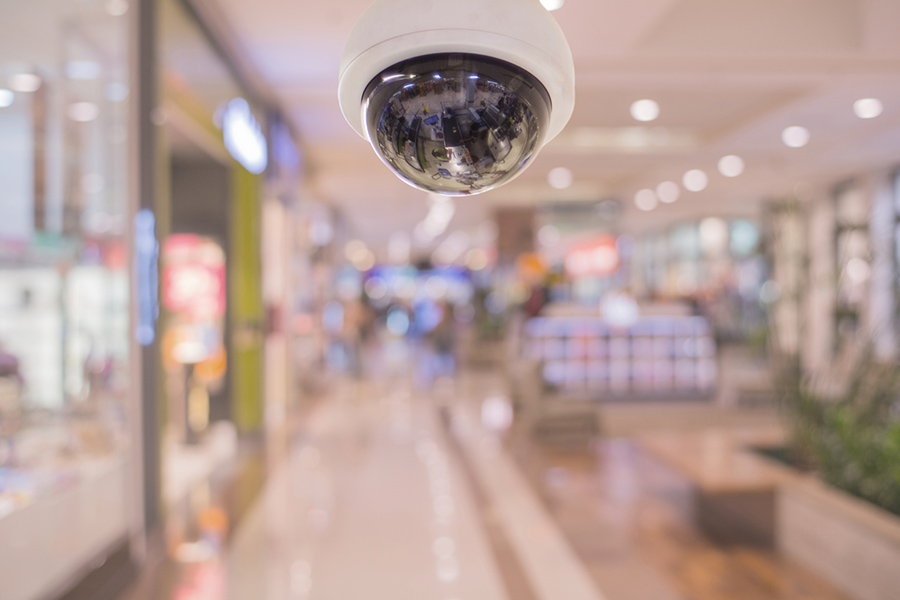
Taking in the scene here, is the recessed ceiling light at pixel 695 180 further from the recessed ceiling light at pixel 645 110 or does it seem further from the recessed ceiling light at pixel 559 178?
the recessed ceiling light at pixel 645 110

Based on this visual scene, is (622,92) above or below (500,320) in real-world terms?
above

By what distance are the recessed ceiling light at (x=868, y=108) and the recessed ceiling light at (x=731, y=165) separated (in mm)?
2027

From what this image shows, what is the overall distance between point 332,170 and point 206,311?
4922mm

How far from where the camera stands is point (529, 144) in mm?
955

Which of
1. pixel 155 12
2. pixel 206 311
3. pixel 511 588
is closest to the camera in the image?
pixel 511 588

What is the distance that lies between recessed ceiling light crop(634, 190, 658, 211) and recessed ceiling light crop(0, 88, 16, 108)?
10390 mm

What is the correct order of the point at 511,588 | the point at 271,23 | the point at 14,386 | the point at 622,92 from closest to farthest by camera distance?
the point at 14,386, the point at 511,588, the point at 271,23, the point at 622,92

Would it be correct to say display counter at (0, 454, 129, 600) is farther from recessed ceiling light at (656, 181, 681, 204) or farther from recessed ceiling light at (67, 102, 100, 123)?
recessed ceiling light at (656, 181, 681, 204)

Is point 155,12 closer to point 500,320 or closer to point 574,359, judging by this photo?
point 574,359

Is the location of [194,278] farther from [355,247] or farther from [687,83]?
[355,247]

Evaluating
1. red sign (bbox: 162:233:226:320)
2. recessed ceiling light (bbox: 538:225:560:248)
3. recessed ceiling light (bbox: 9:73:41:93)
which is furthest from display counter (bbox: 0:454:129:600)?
recessed ceiling light (bbox: 538:225:560:248)

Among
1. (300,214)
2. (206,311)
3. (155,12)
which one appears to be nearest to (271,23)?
(155,12)

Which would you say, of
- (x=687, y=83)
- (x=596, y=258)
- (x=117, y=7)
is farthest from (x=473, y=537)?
(x=596, y=258)

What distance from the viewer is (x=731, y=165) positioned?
9156 mm
